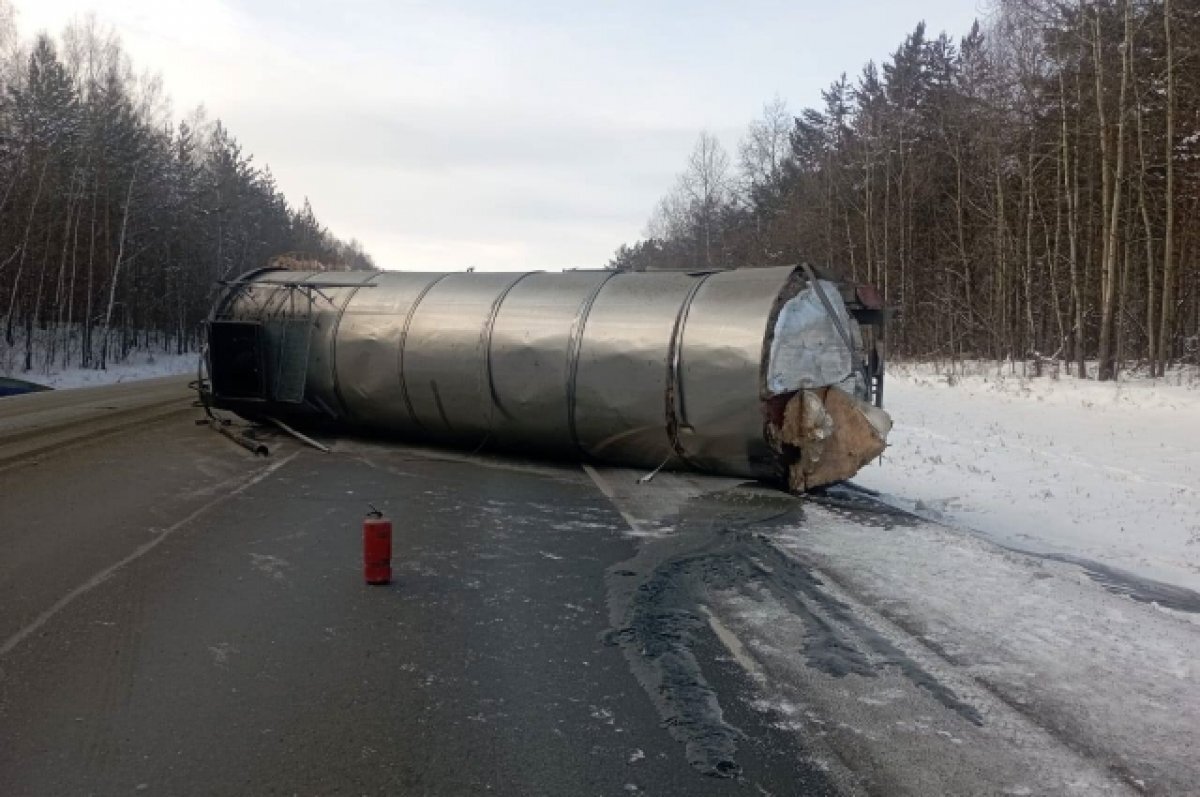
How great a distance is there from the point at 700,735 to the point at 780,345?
6477 mm

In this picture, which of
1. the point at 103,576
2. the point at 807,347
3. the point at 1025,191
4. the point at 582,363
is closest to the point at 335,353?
the point at 582,363

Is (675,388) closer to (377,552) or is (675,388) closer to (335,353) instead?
(377,552)

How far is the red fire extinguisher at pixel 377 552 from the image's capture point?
244 inches

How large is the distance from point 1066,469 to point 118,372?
131 ft

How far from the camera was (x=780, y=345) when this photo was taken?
9953mm

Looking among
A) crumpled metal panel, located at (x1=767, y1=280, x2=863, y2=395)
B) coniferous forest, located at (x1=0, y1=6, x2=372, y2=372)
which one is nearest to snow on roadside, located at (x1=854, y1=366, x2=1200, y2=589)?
crumpled metal panel, located at (x1=767, y1=280, x2=863, y2=395)

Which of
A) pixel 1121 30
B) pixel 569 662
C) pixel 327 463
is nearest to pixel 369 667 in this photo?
pixel 569 662

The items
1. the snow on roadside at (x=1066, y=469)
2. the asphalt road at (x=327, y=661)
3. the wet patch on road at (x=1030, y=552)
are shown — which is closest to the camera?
the asphalt road at (x=327, y=661)

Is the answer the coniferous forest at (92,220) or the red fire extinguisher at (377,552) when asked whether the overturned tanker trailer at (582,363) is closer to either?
the red fire extinguisher at (377,552)

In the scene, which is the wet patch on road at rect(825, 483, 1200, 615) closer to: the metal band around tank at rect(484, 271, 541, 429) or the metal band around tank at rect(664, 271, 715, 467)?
the metal band around tank at rect(664, 271, 715, 467)

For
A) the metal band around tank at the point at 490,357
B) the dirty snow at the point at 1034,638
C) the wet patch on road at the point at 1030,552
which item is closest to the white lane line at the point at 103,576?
the metal band around tank at the point at 490,357

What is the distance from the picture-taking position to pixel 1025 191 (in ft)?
99.2

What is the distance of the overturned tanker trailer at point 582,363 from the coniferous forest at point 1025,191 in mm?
4652

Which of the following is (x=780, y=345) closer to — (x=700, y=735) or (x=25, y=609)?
Answer: (x=700, y=735)
